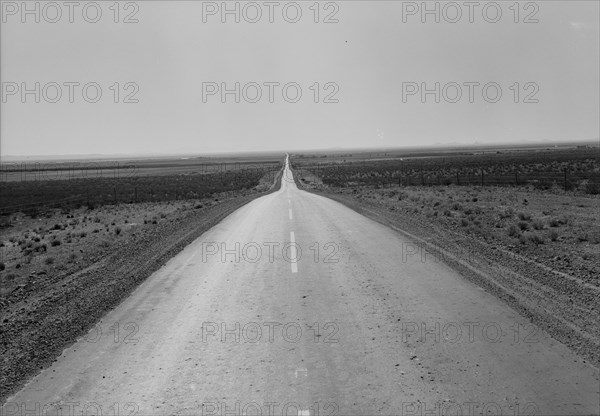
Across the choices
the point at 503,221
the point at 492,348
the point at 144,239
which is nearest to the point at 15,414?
the point at 492,348

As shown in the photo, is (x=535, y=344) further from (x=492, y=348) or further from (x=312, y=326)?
(x=312, y=326)

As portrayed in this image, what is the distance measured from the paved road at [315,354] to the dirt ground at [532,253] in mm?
465

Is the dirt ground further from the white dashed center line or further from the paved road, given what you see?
the white dashed center line

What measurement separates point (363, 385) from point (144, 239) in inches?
502

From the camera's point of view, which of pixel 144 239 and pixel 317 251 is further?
pixel 144 239

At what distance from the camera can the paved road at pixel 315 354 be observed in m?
4.30

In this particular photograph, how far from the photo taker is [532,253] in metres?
11.7

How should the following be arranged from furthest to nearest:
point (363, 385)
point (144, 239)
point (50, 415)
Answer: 1. point (144, 239)
2. point (363, 385)
3. point (50, 415)

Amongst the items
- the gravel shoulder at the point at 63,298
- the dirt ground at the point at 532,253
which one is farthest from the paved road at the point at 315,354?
the dirt ground at the point at 532,253

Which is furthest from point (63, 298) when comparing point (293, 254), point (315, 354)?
point (315, 354)

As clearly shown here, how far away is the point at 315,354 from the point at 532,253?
8.55 m

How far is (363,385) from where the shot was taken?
4582 mm

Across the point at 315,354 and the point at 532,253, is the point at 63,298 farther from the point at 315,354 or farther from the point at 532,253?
the point at 532,253

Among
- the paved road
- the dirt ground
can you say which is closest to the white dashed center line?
the paved road
